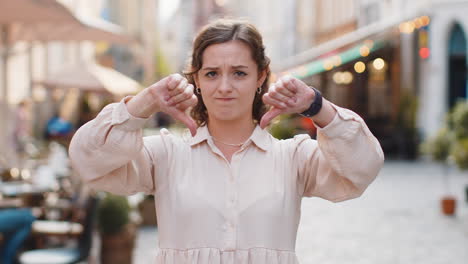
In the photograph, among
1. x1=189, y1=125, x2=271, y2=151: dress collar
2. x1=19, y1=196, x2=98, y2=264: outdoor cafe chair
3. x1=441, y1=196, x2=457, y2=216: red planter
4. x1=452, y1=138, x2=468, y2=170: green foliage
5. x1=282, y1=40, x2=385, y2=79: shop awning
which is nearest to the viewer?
x1=189, y1=125, x2=271, y2=151: dress collar

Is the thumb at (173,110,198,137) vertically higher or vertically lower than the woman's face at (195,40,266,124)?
lower

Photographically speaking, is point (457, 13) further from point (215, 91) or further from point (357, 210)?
point (215, 91)

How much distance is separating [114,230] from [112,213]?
0.17 metres

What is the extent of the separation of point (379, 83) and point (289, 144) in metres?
22.0

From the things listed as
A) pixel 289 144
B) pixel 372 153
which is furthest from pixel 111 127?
pixel 372 153

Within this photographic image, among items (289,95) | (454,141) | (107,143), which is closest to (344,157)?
(289,95)

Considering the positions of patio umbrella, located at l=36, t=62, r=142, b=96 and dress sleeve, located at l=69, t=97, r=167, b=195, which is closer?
dress sleeve, located at l=69, t=97, r=167, b=195

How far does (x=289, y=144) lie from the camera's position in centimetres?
238

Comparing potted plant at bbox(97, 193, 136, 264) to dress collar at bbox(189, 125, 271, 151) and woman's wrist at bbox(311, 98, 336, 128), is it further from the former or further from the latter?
woman's wrist at bbox(311, 98, 336, 128)

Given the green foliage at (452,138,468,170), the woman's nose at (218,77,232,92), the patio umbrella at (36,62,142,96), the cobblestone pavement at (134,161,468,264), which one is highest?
the patio umbrella at (36,62,142,96)

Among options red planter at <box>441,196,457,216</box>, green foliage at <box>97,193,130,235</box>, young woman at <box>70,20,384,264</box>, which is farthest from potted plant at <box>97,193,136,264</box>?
red planter at <box>441,196,457,216</box>

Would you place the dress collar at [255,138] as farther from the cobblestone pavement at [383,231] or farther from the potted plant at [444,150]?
the potted plant at [444,150]

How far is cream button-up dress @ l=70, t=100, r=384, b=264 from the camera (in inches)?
83.6

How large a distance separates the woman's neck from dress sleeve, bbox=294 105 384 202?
0.73 feet
